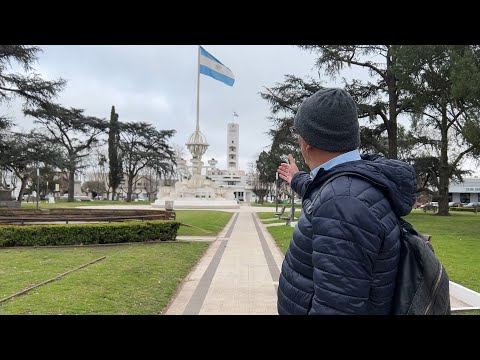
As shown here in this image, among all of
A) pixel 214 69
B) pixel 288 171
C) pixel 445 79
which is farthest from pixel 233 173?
pixel 288 171

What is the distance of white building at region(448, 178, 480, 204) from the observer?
65.8m

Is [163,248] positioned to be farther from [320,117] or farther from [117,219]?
[320,117]

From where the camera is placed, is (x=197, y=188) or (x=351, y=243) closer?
(x=351, y=243)

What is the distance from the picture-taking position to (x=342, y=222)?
126cm

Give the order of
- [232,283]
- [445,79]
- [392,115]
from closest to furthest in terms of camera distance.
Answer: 1. [232,283]
2. [445,79]
3. [392,115]

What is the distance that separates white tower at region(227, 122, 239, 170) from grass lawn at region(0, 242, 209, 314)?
103 m

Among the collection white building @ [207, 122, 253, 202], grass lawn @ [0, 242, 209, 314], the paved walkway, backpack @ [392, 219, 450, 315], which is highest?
white building @ [207, 122, 253, 202]

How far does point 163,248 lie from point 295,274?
32.5 feet

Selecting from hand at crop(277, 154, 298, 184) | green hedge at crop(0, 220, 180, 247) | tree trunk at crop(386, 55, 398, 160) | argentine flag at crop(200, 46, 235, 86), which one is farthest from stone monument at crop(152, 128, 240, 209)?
hand at crop(277, 154, 298, 184)

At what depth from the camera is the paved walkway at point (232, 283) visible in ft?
18.3

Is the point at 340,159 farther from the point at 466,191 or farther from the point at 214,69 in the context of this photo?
the point at 466,191

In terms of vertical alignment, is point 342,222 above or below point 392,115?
below

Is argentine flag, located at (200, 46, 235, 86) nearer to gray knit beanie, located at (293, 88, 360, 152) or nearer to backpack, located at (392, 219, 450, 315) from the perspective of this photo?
gray knit beanie, located at (293, 88, 360, 152)

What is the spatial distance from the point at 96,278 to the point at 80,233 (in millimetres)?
5395
